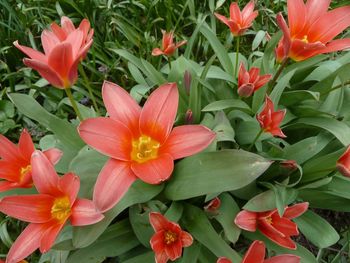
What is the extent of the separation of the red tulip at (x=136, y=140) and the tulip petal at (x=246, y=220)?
12.1 inches

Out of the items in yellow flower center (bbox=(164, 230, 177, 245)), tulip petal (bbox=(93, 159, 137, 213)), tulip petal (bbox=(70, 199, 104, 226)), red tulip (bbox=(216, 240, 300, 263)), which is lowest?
yellow flower center (bbox=(164, 230, 177, 245))

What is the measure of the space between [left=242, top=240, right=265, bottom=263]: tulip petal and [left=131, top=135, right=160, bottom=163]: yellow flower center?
1.15 feet

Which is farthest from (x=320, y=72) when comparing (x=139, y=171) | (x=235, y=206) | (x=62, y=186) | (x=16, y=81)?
(x=16, y=81)

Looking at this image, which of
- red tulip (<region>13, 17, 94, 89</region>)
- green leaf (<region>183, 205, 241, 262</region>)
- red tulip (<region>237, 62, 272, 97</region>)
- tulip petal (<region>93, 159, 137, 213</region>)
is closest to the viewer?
tulip petal (<region>93, 159, 137, 213</region>)

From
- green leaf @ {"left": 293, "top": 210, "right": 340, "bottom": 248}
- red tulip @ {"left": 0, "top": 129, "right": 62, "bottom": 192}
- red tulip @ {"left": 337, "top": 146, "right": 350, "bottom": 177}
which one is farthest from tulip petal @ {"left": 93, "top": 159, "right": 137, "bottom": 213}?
green leaf @ {"left": 293, "top": 210, "right": 340, "bottom": 248}

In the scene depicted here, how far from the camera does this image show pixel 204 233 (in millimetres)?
1314

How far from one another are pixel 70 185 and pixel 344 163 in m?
0.77

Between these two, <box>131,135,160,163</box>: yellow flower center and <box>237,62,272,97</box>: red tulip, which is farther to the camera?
<box>237,62,272,97</box>: red tulip

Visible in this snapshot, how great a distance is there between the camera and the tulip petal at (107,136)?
1.12m

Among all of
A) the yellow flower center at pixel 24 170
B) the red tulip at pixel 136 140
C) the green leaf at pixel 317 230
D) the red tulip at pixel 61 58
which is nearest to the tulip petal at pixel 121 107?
the red tulip at pixel 136 140

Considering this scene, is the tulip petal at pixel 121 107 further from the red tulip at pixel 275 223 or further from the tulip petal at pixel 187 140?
the red tulip at pixel 275 223

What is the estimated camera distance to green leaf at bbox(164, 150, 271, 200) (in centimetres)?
116

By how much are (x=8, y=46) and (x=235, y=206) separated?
176cm

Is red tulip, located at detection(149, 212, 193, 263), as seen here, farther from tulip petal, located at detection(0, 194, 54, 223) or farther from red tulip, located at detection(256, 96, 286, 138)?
red tulip, located at detection(256, 96, 286, 138)
